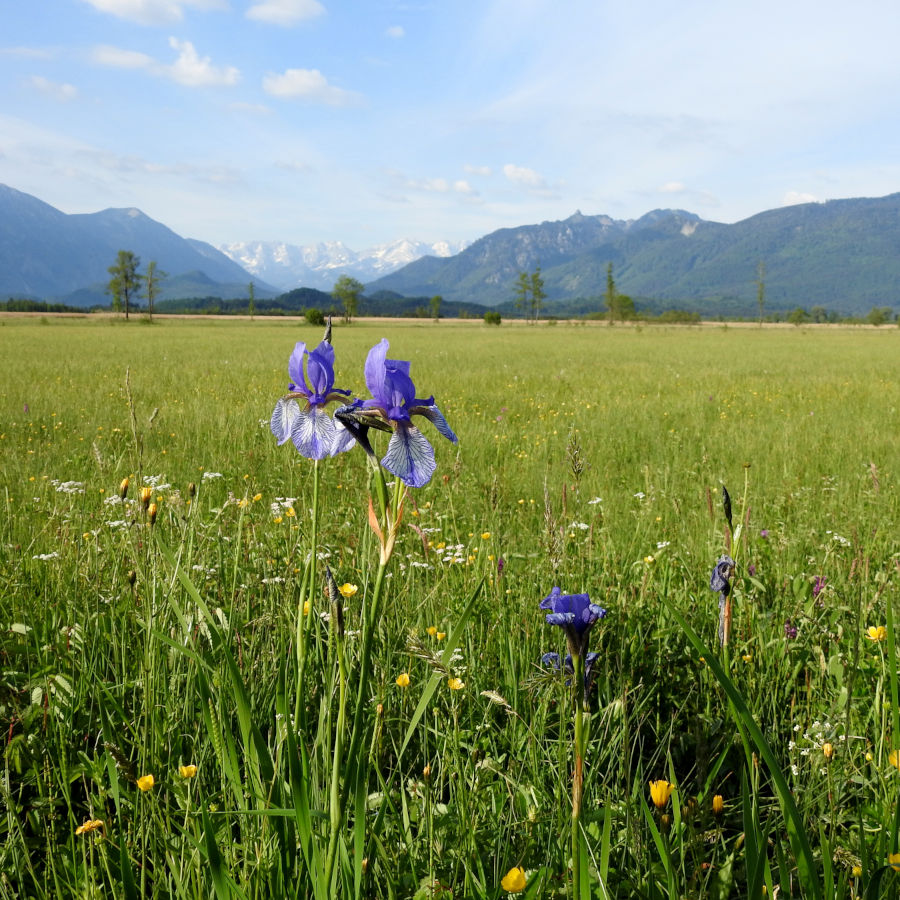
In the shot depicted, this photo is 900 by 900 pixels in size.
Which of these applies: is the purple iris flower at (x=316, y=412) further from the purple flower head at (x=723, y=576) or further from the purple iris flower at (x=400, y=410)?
the purple flower head at (x=723, y=576)

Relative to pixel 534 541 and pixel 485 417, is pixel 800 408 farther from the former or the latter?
pixel 534 541

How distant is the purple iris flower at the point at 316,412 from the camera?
1.30 m

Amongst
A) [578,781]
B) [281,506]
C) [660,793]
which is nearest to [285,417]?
[578,781]

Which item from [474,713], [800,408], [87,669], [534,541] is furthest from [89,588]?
[800,408]

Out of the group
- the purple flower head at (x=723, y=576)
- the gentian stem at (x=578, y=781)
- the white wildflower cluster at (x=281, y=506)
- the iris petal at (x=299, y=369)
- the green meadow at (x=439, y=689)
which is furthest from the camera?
the white wildflower cluster at (x=281, y=506)

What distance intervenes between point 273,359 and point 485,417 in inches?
487

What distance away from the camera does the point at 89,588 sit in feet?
8.57

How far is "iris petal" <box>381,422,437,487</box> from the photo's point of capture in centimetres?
106

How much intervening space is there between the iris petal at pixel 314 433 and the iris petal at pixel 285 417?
Answer: 29 mm

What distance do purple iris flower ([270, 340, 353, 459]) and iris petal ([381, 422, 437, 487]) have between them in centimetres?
23

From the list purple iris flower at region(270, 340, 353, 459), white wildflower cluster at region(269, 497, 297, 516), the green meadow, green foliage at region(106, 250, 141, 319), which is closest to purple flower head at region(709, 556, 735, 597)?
the green meadow

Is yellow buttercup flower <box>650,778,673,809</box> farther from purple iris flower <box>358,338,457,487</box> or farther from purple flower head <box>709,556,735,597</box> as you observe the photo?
purple iris flower <box>358,338,457,487</box>

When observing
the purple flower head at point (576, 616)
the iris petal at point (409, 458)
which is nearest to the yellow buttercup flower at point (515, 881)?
the purple flower head at point (576, 616)

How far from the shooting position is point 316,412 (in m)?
1.34
